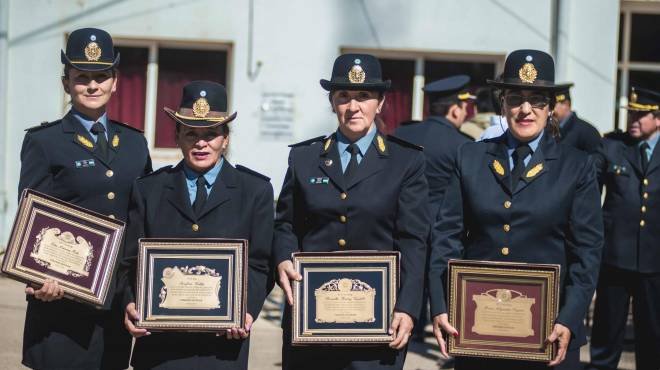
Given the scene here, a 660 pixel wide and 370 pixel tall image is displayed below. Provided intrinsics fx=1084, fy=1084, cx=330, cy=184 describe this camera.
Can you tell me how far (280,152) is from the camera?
1199cm

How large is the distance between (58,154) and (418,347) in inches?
189

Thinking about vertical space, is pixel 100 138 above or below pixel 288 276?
above

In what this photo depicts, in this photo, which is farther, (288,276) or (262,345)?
(262,345)

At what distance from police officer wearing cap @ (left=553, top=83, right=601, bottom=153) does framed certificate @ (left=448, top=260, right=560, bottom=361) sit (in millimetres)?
3948

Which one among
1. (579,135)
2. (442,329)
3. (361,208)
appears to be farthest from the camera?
(579,135)

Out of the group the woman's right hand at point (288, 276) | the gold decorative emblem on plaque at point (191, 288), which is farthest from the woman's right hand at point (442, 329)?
the gold decorative emblem on plaque at point (191, 288)

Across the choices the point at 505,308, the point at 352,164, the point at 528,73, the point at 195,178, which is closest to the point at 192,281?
the point at 195,178

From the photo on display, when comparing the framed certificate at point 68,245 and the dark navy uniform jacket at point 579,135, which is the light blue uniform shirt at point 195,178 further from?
the dark navy uniform jacket at point 579,135

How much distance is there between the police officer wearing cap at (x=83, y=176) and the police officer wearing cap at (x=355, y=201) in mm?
876

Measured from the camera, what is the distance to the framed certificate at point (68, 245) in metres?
5.02

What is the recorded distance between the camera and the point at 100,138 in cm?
545

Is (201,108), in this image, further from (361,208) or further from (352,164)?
(361,208)

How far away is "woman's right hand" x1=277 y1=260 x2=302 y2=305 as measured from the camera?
15.9 feet

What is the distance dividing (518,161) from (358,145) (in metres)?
0.75
